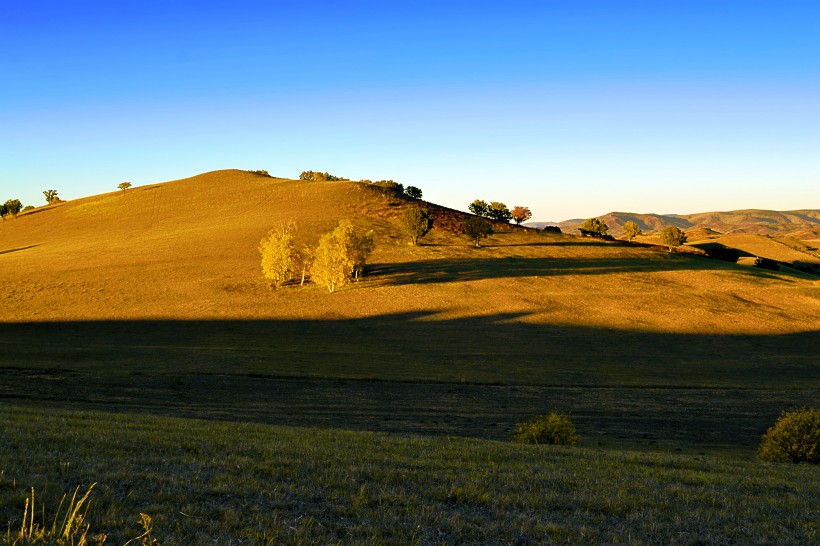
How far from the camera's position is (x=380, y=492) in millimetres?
11391

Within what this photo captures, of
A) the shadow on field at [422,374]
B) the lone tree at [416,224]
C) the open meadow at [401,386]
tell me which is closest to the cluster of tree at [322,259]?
the open meadow at [401,386]

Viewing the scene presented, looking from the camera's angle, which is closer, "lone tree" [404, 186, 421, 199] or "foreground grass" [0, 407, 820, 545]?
"foreground grass" [0, 407, 820, 545]

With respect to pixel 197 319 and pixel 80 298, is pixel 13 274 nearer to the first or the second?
pixel 80 298

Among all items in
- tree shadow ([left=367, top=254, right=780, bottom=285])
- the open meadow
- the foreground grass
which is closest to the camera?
the foreground grass

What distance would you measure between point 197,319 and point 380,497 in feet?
225

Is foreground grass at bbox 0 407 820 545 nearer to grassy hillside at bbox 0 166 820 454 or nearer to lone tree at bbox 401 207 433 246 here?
grassy hillside at bbox 0 166 820 454

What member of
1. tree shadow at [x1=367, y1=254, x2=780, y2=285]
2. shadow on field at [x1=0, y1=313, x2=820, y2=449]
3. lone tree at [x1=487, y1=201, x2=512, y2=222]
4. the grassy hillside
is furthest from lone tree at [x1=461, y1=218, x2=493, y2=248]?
shadow on field at [x1=0, y1=313, x2=820, y2=449]

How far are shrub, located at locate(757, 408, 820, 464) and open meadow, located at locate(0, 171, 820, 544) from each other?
1780mm

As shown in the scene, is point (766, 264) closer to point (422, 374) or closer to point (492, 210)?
point (492, 210)

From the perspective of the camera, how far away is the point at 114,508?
9430 millimetres

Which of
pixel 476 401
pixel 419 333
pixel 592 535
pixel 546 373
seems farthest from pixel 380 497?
pixel 419 333

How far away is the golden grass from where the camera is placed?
7944 centimetres

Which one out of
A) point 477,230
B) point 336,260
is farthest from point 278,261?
point 477,230

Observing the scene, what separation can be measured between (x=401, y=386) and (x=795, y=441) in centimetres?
2554
